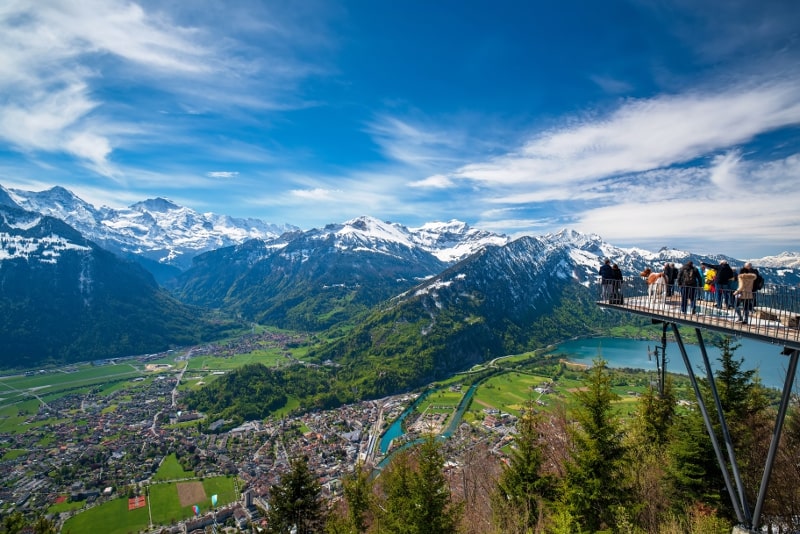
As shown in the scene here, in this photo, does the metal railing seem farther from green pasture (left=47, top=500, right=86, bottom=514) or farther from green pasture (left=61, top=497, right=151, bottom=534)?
green pasture (left=47, top=500, right=86, bottom=514)

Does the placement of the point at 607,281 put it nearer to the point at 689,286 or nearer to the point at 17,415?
the point at 689,286

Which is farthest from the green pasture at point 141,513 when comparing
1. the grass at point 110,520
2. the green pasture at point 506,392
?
the green pasture at point 506,392

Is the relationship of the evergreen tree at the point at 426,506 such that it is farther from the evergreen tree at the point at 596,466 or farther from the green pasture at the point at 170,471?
the green pasture at the point at 170,471

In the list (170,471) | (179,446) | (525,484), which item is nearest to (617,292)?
(525,484)

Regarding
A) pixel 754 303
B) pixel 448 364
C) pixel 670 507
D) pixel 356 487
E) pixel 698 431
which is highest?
pixel 754 303

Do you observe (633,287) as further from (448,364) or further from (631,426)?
(448,364)

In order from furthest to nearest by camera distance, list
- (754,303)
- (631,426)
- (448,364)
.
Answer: (448,364) → (631,426) → (754,303)

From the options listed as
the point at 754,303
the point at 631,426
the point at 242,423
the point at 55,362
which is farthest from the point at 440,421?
the point at 55,362
